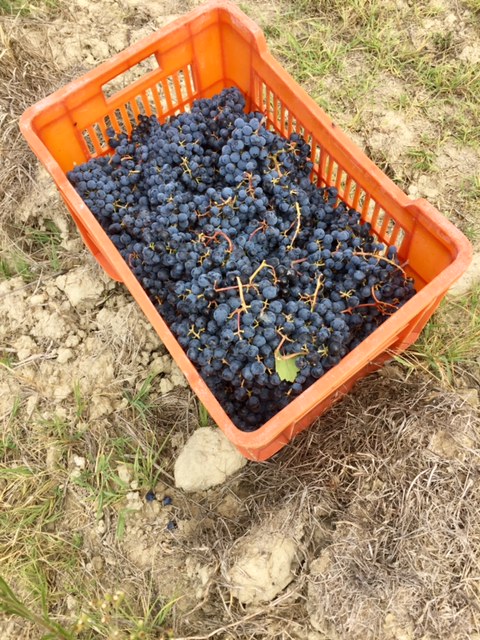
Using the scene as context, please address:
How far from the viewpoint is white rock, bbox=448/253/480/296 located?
2.21m

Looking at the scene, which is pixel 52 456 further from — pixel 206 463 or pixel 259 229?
pixel 259 229

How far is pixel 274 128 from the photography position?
2180 mm

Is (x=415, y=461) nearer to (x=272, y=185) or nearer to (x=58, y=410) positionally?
(x=272, y=185)

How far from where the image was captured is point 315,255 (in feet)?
5.82

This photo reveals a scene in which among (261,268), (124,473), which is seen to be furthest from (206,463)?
(261,268)

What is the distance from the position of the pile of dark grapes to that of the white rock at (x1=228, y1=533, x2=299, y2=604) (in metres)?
0.38

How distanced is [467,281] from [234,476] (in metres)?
1.11

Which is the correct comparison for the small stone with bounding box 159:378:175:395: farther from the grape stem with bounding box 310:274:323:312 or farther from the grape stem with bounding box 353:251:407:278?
the grape stem with bounding box 353:251:407:278

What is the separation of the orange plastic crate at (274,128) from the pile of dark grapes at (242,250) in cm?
9

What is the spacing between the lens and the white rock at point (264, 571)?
1.75m

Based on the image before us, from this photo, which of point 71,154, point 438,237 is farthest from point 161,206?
point 438,237

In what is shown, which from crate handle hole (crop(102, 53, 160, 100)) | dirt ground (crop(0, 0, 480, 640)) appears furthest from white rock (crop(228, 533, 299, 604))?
crate handle hole (crop(102, 53, 160, 100))

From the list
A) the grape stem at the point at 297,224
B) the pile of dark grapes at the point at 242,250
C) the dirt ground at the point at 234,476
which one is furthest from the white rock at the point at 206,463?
the grape stem at the point at 297,224

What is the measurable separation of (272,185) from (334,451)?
845 mm
